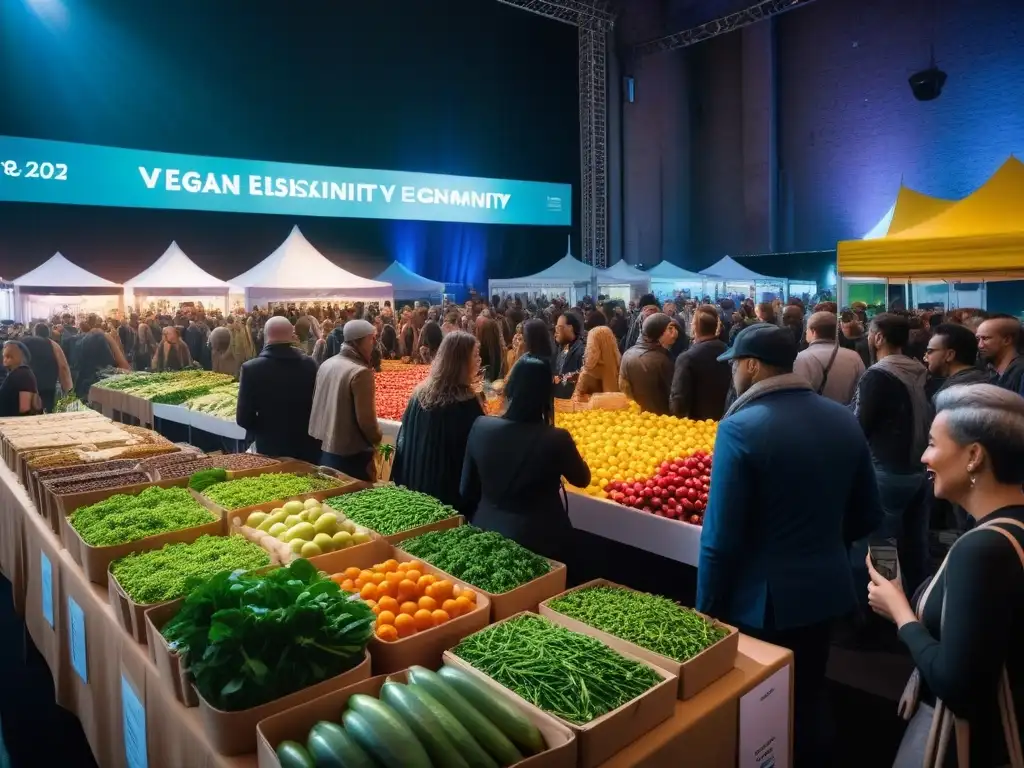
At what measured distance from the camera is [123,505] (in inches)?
106

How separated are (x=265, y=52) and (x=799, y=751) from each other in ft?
38.7

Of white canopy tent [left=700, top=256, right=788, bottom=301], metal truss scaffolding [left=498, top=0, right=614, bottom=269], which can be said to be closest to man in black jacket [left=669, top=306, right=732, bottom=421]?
white canopy tent [left=700, top=256, right=788, bottom=301]

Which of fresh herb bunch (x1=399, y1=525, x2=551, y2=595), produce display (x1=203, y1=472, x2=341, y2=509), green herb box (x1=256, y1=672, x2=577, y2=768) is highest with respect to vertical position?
produce display (x1=203, y1=472, x2=341, y2=509)

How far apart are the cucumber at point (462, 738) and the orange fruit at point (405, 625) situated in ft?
1.23

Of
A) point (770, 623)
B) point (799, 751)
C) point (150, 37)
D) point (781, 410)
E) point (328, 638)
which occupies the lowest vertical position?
point (799, 751)

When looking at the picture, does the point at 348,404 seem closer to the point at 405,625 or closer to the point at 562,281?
A: the point at 405,625

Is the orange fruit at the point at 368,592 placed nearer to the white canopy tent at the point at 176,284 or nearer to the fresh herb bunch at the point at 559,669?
the fresh herb bunch at the point at 559,669

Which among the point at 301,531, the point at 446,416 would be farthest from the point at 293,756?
the point at 446,416

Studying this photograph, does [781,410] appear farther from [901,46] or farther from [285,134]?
[901,46]

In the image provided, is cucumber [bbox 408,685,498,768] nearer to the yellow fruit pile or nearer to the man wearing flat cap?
the yellow fruit pile

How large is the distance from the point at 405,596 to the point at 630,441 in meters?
2.19

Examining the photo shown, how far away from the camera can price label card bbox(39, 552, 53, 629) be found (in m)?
2.84

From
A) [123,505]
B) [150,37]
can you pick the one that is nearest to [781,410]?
[123,505]

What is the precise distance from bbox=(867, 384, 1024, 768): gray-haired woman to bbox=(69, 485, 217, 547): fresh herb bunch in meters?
2.12
